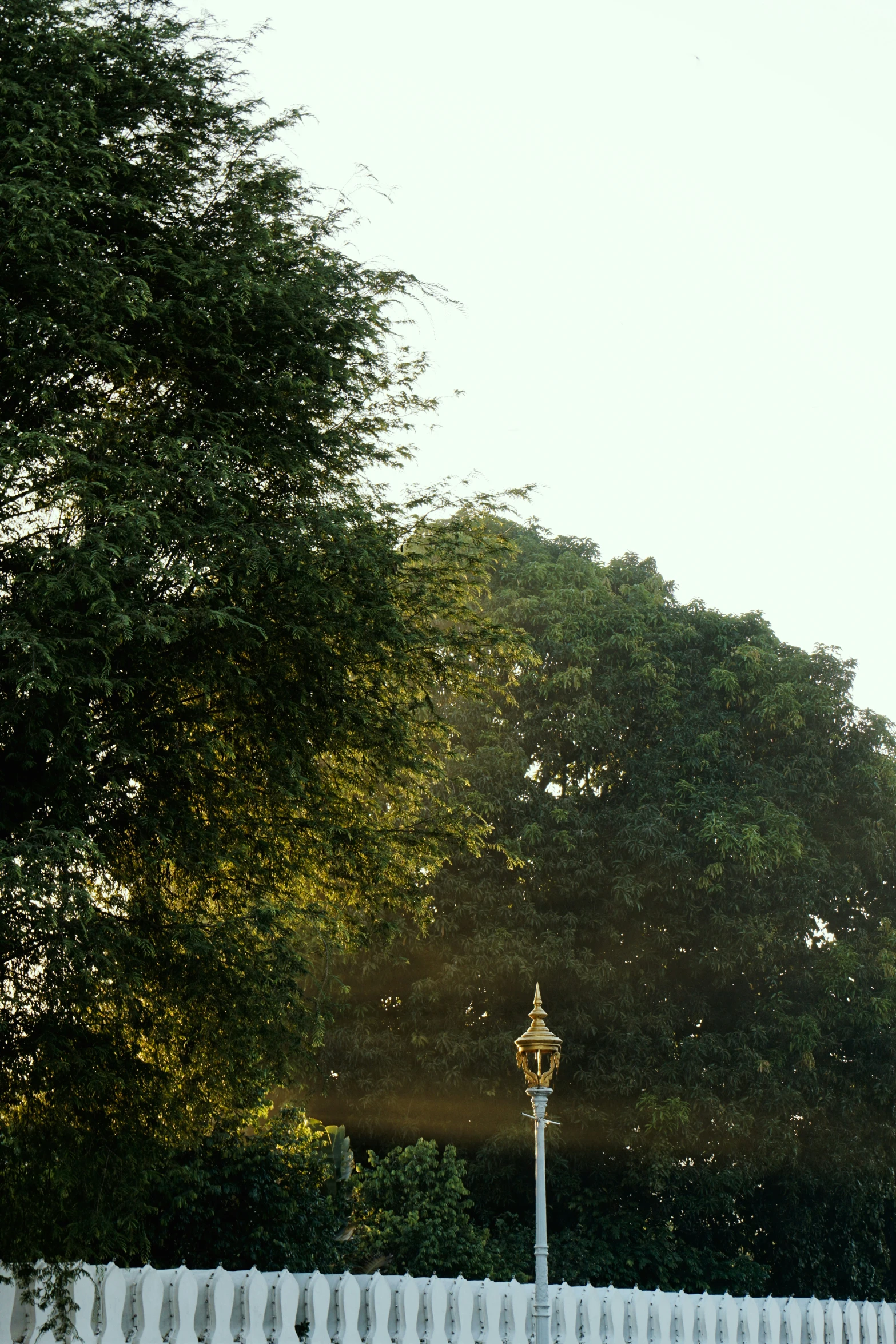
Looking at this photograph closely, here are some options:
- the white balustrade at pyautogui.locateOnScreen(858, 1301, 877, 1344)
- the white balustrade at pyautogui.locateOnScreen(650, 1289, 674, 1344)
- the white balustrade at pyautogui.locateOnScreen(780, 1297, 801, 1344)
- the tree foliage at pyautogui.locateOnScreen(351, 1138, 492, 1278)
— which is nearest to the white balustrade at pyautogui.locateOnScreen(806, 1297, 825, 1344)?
the white balustrade at pyautogui.locateOnScreen(780, 1297, 801, 1344)

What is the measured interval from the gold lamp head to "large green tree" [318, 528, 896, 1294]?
6.38 m

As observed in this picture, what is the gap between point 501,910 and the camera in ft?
63.4

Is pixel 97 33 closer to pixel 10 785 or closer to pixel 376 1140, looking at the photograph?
pixel 10 785

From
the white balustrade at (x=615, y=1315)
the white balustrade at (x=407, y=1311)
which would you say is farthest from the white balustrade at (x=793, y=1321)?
the white balustrade at (x=407, y=1311)

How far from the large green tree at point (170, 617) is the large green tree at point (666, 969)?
7.15 metres

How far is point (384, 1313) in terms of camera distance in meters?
11.1

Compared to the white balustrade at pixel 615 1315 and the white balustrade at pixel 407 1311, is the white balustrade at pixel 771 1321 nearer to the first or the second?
the white balustrade at pixel 615 1315

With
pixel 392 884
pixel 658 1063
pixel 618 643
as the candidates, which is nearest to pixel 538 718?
pixel 618 643

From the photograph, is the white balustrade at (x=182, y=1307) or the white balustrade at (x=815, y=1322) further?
the white balustrade at (x=815, y=1322)

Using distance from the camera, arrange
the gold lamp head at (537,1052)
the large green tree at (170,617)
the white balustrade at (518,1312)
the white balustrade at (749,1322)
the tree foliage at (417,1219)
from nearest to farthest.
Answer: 1. the large green tree at (170,617)
2. the gold lamp head at (537,1052)
3. the white balustrade at (518,1312)
4. the white balustrade at (749,1322)
5. the tree foliage at (417,1219)

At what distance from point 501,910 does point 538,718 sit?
117 inches

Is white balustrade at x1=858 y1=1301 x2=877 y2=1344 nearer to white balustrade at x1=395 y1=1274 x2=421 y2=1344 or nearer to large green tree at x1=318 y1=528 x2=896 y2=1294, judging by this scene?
large green tree at x1=318 y1=528 x2=896 y2=1294

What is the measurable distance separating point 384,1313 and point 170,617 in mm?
5931

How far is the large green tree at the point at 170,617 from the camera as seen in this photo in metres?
9.20
